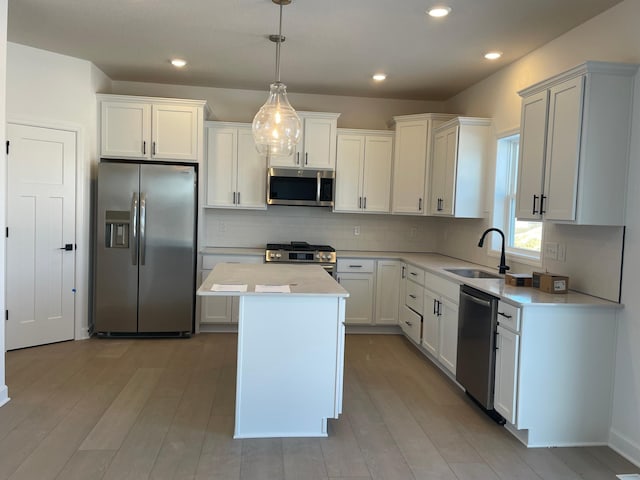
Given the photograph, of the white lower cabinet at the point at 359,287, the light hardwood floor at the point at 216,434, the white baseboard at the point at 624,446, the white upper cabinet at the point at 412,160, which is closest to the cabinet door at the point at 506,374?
the light hardwood floor at the point at 216,434

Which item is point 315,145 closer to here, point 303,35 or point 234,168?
point 234,168

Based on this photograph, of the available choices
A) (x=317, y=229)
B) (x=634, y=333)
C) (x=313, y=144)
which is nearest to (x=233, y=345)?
(x=317, y=229)

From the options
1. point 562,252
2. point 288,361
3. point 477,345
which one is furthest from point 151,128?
point 562,252

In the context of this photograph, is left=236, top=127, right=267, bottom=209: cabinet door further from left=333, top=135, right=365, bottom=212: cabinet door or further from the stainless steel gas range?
left=333, top=135, right=365, bottom=212: cabinet door

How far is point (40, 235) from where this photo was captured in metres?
4.35

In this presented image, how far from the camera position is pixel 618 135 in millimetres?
2783

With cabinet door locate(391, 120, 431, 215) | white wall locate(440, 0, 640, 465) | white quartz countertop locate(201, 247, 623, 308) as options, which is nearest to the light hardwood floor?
white wall locate(440, 0, 640, 465)

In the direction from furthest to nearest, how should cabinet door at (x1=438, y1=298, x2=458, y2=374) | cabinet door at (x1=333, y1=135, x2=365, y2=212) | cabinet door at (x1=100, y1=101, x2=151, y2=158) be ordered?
cabinet door at (x1=333, y1=135, x2=365, y2=212) → cabinet door at (x1=100, y1=101, x2=151, y2=158) → cabinet door at (x1=438, y1=298, x2=458, y2=374)

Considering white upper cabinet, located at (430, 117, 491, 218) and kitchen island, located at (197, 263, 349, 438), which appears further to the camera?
white upper cabinet, located at (430, 117, 491, 218)

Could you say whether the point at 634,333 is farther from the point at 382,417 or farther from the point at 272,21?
the point at 272,21

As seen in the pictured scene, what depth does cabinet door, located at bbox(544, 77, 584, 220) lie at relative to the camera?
9.17 feet

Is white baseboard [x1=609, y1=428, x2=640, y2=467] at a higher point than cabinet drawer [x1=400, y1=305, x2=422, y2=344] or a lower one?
lower

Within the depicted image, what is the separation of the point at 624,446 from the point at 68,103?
16.8ft

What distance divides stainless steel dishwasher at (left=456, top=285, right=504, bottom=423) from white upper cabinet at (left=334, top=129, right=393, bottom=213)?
210 centimetres
